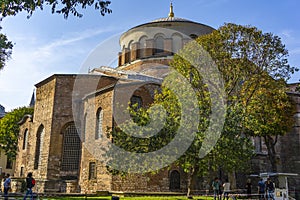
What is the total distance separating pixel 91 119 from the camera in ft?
71.6

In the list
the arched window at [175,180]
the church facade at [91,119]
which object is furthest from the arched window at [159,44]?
the arched window at [175,180]

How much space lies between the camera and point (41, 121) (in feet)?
82.3

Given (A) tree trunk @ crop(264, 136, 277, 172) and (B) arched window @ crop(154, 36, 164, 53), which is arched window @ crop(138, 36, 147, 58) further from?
(A) tree trunk @ crop(264, 136, 277, 172)

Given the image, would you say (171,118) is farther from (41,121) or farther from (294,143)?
(294,143)

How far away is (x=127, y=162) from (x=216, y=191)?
4215 mm

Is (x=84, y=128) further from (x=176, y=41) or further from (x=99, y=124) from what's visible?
(x=176, y=41)

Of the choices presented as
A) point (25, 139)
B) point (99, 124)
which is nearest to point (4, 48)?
point (99, 124)

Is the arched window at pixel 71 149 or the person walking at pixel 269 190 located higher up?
the arched window at pixel 71 149

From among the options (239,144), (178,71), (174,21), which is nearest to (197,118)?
(239,144)

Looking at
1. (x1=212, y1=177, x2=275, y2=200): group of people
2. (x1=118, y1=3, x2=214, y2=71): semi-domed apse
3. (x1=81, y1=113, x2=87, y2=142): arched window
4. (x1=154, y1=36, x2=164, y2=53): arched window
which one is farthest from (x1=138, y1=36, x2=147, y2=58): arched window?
(x1=212, y1=177, x2=275, y2=200): group of people

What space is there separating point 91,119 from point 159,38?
421 inches

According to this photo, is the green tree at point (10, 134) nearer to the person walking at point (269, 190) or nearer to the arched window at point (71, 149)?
the arched window at point (71, 149)

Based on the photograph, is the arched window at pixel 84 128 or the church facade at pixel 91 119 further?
the arched window at pixel 84 128

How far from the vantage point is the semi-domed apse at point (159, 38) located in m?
28.2
